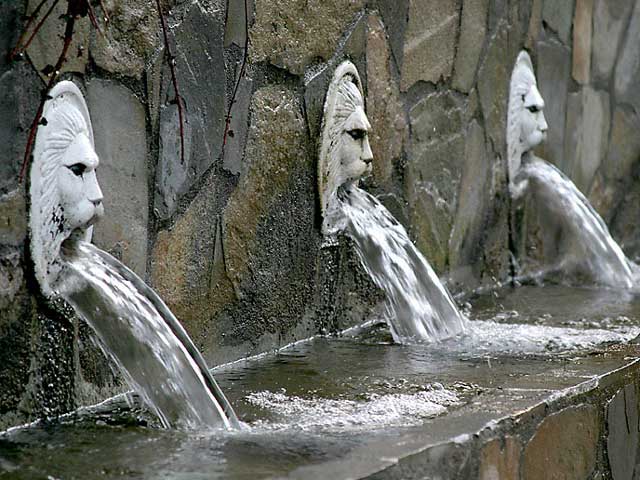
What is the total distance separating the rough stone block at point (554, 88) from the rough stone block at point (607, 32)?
32 cm

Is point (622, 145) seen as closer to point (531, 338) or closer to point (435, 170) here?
point (435, 170)

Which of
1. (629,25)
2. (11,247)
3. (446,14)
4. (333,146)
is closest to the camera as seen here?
(11,247)

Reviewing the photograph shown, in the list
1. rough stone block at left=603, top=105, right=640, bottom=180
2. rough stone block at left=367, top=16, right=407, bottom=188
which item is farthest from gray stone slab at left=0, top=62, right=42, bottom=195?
rough stone block at left=603, top=105, right=640, bottom=180

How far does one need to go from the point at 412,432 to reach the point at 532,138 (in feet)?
9.03

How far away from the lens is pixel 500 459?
8.26 feet

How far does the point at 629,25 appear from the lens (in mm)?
6055

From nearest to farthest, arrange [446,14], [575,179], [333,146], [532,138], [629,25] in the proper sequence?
[333,146]
[446,14]
[532,138]
[575,179]
[629,25]

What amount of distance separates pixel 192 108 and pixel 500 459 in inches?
43.5

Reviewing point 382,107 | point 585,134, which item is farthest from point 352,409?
point 585,134

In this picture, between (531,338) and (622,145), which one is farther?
(622,145)

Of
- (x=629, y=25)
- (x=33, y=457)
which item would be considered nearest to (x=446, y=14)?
(x=629, y=25)

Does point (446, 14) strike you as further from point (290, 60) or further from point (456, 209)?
point (290, 60)

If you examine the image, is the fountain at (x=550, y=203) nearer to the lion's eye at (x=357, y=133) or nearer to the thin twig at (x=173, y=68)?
the lion's eye at (x=357, y=133)

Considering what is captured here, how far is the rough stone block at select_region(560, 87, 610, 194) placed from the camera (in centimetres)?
553
